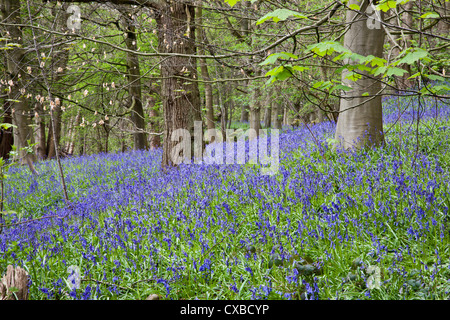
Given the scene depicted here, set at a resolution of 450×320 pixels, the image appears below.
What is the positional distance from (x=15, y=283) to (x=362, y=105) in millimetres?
5160

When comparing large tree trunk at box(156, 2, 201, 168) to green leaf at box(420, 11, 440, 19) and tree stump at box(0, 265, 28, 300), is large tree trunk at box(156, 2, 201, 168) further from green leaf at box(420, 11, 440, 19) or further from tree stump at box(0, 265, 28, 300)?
green leaf at box(420, 11, 440, 19)

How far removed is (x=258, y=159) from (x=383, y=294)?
13.3ft

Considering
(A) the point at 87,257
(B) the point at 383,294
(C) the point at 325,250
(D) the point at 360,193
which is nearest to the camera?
(B) the point at 383,294

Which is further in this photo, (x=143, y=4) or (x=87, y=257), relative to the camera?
(x=143, y=4)

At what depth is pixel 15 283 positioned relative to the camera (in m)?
2.50

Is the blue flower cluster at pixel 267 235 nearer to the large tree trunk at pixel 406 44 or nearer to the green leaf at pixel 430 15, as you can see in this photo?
the large tree trunk at pixel 406 44

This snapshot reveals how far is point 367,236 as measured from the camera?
290cm

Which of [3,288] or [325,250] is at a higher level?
[325,250]

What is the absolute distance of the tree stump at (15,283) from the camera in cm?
245

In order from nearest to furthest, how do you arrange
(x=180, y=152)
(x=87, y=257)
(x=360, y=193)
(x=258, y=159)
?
(x=87, y=257), (x=360, y=193), (x=258, y=159), (x=180, y=152)

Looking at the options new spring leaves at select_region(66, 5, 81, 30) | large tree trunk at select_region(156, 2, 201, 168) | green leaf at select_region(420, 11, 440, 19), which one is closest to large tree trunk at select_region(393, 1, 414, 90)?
green leaf at select_region(420, 11, 440, 19)
